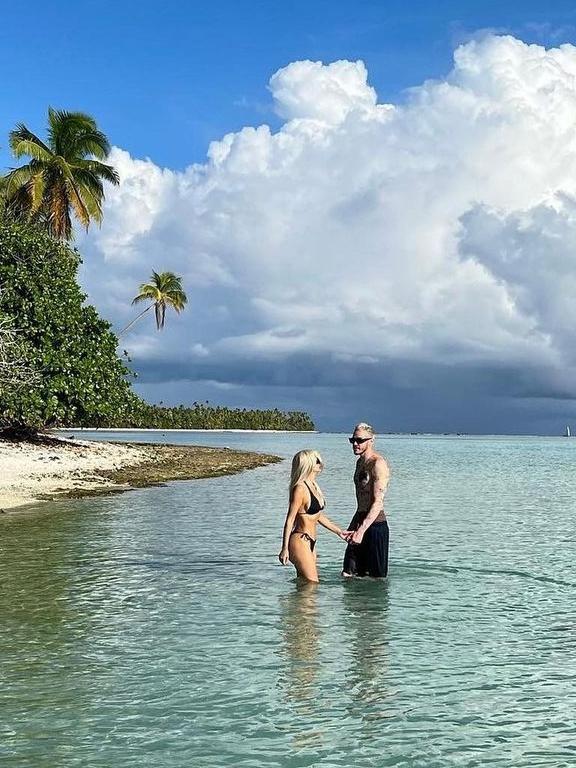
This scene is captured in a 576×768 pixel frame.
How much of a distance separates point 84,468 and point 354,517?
29.9 m

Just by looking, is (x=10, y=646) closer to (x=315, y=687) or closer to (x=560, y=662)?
(x=315, y=687)

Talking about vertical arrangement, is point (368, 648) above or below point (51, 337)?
below

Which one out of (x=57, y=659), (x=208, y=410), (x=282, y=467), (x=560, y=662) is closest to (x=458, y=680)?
(x=560, y=662)

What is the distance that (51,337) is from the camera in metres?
42.1

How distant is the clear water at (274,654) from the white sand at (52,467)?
393 inches

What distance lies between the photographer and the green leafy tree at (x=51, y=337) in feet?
132

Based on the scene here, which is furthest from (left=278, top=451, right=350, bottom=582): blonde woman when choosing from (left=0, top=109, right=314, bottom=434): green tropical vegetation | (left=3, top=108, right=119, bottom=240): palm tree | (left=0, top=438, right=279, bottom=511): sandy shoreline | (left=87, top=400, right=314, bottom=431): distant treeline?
(left=87, top=400, right=314, bottom=431): distant treeline

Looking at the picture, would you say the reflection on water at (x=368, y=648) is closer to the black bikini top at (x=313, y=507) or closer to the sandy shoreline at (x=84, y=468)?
the black bikini top at (x=313, y=507)

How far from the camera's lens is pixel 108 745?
6984 mm

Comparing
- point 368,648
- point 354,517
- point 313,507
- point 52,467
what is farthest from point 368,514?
point 52,467

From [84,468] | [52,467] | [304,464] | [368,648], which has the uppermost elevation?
[304,464]

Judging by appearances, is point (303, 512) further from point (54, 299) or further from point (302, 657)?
point (54, 299)

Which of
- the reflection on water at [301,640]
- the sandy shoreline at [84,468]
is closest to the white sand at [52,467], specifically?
the sandy shoreline at [84,468]

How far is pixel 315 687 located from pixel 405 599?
15.5 feet
